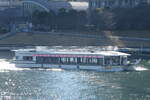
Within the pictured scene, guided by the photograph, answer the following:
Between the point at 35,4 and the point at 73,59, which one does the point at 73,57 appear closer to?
the point at 73,59

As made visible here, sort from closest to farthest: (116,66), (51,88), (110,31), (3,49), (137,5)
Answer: (51,88)
(116,66)
(3,49)
(110,31)
(137,5)

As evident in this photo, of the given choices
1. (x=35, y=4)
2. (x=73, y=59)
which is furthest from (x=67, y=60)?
(x=35, y=4)

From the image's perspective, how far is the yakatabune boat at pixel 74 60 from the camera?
42.5 metres

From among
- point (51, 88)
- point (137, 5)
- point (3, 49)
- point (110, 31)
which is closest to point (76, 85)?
point (51, 88)

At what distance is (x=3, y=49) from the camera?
57219mm

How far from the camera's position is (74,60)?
43.4 m

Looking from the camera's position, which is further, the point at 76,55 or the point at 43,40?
the point at 43,40

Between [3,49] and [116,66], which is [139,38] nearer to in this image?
[3,49]

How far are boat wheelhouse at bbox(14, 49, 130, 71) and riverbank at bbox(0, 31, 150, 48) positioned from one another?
13.2m

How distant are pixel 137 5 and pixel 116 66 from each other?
27028mm

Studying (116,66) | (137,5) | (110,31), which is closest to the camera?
(116,66)

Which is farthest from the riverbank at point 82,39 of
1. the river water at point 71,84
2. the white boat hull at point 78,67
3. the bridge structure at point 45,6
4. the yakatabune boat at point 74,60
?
the river water at point 71,84

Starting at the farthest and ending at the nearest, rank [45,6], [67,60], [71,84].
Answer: [45,6]
[67,60]
[71,84]

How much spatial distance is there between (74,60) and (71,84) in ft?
25.7
